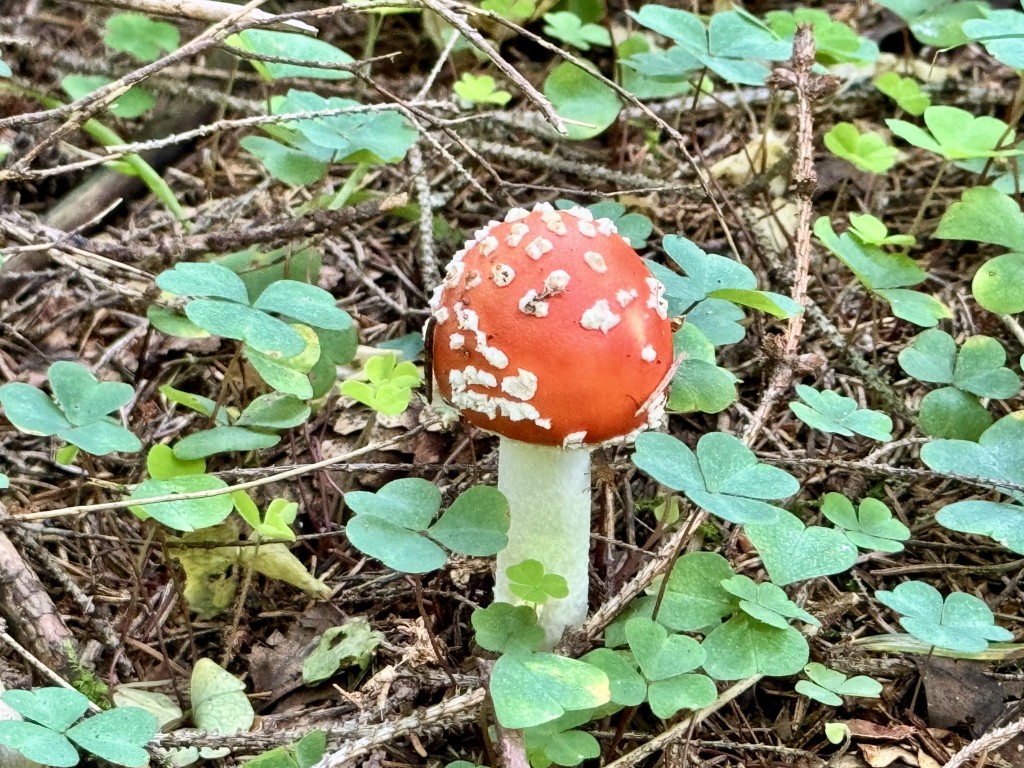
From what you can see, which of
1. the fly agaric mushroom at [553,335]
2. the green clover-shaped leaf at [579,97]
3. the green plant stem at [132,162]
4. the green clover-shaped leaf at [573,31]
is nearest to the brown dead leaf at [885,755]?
the fly agaric mushroom at [553,335]

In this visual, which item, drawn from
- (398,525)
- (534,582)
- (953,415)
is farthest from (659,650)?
(953,415)

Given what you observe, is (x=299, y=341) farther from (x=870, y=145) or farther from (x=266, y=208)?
(x=870, y=145)

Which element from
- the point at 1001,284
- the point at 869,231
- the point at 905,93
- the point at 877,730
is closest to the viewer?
the point at 877,730

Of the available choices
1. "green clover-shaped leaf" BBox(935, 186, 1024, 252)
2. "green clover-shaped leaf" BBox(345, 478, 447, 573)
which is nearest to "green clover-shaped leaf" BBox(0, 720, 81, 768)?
"green clover-shaped leaf" BBox(345, 478, 447, 573)

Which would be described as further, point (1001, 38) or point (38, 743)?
point (1001, 38)

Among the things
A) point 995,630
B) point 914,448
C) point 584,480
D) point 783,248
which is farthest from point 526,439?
point 783,248

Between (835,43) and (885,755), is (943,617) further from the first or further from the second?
(835,43)
